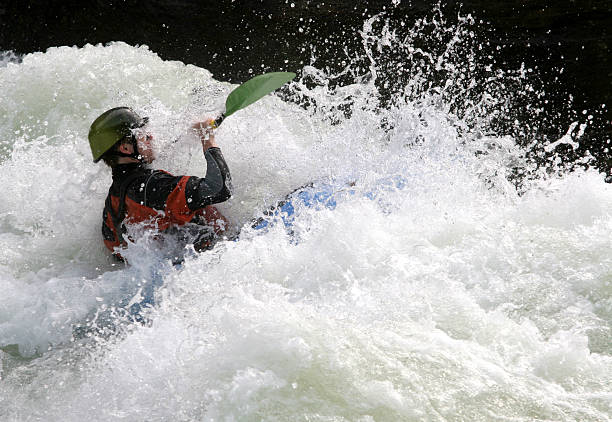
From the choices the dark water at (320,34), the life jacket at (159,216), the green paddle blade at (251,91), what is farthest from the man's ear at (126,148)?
the dark water at (320,34)

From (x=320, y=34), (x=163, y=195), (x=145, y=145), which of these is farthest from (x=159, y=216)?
(x=320, y=34)

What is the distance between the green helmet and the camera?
10.2ft

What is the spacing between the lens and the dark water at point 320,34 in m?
6.17

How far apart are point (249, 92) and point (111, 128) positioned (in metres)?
0.70

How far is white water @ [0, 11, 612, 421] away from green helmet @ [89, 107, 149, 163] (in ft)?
0.58

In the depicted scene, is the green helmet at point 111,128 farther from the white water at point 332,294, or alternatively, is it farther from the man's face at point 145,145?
the white water at point 332,294

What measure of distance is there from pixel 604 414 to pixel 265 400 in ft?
3.77

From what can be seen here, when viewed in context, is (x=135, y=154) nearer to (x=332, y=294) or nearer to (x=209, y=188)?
(x=209, y=188)

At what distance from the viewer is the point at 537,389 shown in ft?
7.36

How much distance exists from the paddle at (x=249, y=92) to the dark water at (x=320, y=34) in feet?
11.3

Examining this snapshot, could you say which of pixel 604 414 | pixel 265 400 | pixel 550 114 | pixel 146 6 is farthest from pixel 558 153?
pixel 146 6

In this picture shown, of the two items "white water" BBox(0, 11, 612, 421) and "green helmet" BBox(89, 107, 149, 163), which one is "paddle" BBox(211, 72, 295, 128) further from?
"green helmet" BBox(89, 107, 149, 163)

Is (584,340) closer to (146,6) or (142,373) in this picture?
(142,373)

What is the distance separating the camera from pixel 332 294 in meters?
2.70
